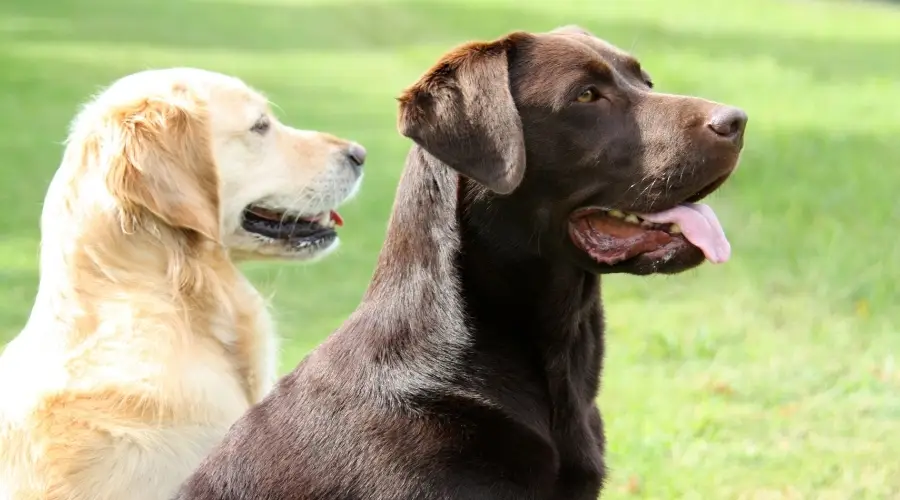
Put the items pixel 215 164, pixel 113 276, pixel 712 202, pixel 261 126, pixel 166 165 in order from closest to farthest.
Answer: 1. pixel 113 276
2. pixel 166 165
3. pixel 215 164
4. pixel 261 126
5. pixel 712 202

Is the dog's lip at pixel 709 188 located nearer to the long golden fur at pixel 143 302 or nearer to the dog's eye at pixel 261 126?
the long golden fur at pixel 143 302

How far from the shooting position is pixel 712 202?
32.4 feet

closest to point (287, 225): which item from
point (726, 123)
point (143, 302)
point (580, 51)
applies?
point (143, 302)

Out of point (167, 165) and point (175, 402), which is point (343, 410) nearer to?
point (175, 402)

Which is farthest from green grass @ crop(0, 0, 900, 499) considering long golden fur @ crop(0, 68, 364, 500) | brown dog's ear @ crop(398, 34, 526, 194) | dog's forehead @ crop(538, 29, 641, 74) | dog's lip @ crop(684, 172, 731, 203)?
brown dog's ear @ crop(398, 34, 526, 194)

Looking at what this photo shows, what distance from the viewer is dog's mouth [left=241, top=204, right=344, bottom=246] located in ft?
15.9

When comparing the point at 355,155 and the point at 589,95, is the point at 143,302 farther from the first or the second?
the point at 589,95

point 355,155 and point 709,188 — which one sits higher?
point 709,188

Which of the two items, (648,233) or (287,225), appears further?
(287,225)

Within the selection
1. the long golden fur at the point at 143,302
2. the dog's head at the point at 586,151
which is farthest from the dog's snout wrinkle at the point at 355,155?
the dog's head at the point at 586,151

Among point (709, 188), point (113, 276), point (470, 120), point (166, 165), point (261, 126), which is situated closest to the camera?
point (470, 120)

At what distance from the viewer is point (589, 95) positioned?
3.52 m

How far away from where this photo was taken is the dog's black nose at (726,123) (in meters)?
3.39

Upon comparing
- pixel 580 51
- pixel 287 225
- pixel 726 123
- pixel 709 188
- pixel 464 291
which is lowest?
pixel 287 225
